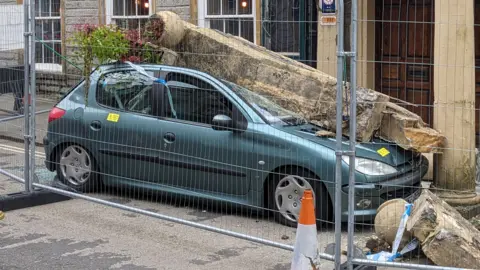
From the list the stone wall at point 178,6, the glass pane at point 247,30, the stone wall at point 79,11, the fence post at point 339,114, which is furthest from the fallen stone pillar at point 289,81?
the stone wall at point 79,11

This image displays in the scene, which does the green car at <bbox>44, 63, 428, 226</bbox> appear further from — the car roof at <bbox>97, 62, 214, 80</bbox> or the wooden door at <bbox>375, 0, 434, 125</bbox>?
the wooden door at <bbox>375, 0, 434, 125</bbox>

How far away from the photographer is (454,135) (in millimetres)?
8305

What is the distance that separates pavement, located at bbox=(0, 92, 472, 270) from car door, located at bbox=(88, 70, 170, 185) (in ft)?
1.39

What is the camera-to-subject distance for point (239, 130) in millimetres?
8172

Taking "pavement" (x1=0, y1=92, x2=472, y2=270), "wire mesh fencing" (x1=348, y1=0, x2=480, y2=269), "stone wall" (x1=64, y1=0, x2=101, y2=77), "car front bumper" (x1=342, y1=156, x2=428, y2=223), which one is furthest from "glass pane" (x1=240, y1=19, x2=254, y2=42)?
"car front bumper" (x1=342, y1=156, x2=428, y2=223)

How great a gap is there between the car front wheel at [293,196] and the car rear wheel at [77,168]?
2.32 meters

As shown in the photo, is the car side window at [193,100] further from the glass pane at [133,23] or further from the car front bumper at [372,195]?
the car front bumper at [372,195]

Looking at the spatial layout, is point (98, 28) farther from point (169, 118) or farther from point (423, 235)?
point (423, 235)

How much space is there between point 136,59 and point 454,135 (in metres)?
3.47

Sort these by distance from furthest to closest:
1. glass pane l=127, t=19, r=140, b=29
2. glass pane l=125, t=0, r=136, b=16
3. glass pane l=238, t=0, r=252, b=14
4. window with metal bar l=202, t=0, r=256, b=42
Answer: glass pane l=125, t=0, r=136, b=16, glass pane l=238, t=0, r=252, b=14, window with metal bar l=202, t=0, r=256, b=42, glass pane l=127, t=19, r=140, b=29

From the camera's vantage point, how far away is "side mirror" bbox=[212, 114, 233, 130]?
820 cm

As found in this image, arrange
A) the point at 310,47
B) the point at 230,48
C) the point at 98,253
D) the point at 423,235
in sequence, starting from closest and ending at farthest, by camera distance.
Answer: the point at 423,235
the point at 98,253
the point at 230,48
the point at 310,47

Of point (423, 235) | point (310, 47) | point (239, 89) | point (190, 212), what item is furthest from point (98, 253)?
point (310, 47)

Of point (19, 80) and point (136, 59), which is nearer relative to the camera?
point (136, 59)
